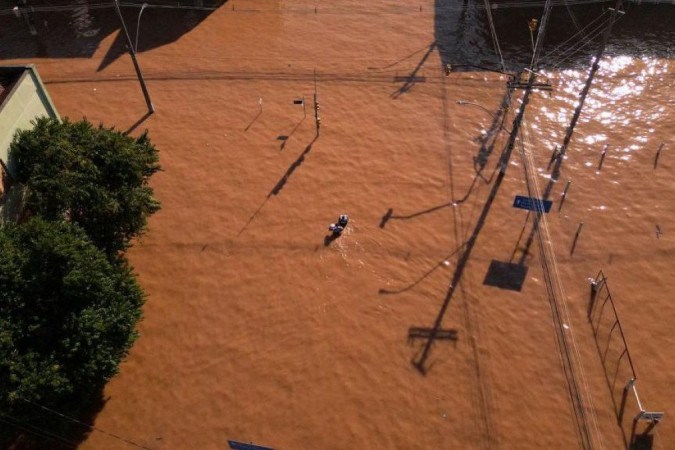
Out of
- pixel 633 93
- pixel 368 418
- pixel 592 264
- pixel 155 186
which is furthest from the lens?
pixel 633 93

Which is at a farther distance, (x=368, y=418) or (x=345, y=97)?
(x=345, y=97)

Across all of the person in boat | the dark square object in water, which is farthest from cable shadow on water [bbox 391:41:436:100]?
the dark square object in water

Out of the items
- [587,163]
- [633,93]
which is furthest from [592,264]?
[633,93]

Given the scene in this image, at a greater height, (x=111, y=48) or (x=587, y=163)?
(x=111, y=48)

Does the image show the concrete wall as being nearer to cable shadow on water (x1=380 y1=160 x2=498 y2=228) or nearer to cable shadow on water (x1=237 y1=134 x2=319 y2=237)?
cable shadow on water (x1=237 y1=134 x2=319 y2=237)

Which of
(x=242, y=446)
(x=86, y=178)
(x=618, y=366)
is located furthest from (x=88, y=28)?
(x=618, y=366)

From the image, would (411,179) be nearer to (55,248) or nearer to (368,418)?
(368,418)

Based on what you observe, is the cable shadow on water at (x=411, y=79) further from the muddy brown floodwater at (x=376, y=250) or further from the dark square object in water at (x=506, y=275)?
the dark square object in water at (x=506, y=275)

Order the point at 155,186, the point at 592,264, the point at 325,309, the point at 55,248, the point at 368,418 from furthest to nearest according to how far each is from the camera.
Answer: the point at 155,186 → the point at 592,264 → the point at 325,309 → the point at 368,418 → the point at 55,248
